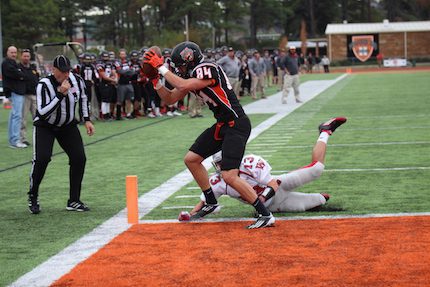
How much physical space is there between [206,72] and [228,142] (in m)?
0.66

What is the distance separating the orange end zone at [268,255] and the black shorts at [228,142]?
59 cm

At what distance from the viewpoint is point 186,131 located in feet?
59.3

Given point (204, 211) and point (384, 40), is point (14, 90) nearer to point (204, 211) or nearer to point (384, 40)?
point (204, 211)

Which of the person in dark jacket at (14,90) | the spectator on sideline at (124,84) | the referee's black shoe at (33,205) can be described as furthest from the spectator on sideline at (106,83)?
the referee's black shoe at (33,205)

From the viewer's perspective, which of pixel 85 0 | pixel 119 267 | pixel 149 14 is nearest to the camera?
pixel 119 267

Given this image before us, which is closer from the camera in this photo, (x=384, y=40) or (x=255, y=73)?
(x=255, y=73)

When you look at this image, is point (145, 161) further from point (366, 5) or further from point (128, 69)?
point (366, 5)

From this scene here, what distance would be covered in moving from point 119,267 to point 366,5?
104 m

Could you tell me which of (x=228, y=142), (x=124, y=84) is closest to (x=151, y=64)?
(x=228, y=142)

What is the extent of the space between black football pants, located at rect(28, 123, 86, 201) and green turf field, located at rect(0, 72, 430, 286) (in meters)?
0.31

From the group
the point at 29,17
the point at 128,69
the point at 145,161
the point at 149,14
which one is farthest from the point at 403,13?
the point at 145,161

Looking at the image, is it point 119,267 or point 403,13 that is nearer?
point 119,267

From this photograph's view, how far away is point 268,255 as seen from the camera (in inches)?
247

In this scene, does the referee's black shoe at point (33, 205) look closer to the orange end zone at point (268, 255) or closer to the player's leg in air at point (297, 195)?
the orange end zone at point (268, 255)
